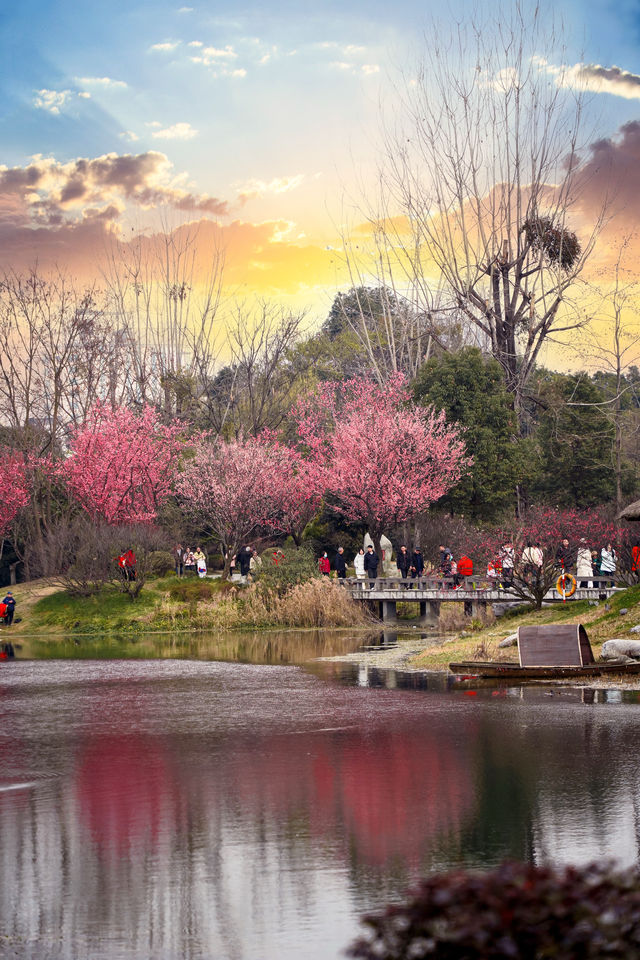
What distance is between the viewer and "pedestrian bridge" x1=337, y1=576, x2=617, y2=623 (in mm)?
36312

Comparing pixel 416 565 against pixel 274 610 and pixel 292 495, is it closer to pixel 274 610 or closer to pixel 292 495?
pixel 274 610

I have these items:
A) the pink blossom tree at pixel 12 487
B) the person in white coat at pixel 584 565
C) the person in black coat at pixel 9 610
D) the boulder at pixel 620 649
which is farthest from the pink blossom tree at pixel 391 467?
the boulder at pixel 620 649

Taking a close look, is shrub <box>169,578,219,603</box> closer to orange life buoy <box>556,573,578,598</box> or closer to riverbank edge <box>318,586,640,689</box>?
riverbank edge <box>318,586,640,689</box>

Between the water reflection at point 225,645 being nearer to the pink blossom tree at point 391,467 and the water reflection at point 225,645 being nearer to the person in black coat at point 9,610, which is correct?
the person in black coat at point 9,610

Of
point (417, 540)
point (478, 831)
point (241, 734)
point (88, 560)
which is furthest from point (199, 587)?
point (478, 831)

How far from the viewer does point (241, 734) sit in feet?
52.2

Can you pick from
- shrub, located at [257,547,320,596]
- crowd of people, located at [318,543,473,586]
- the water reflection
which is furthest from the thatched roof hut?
shrub, located at [257,547,320,596]

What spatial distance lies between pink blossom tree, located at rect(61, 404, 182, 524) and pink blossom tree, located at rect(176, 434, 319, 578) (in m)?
1.45

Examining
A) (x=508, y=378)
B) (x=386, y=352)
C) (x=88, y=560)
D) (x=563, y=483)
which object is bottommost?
(x=88, y=560)

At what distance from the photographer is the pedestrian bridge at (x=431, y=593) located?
3631 centimetres

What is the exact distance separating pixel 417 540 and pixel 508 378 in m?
11.4

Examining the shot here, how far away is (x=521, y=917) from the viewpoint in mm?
3979

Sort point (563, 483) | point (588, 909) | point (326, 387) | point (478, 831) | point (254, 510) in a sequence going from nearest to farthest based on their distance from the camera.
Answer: point (588, 909) → point (478, 831) → point (254, 510) → point (563, 483) → point (326, 387)

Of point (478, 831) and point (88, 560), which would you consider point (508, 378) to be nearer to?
point (88, 560)
